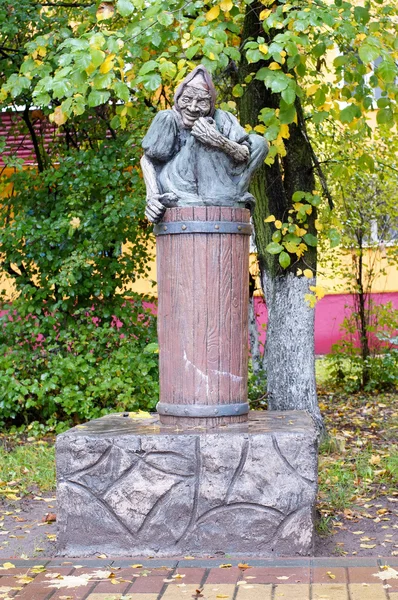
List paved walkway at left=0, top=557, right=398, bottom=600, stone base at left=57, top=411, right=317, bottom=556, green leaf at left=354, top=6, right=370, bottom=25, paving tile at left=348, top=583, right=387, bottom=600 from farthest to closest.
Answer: green leaf at left=354, top=6, right=370, bottom=25
stone base at left=57, top=411, right=317, bottom=556
paved walkway at left=0, top=557, right=398, bottom=600
paving tile at left=348, top=583, right=387, bottom=600

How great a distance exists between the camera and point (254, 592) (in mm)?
4219

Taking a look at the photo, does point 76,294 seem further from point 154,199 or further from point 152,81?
point 154,199

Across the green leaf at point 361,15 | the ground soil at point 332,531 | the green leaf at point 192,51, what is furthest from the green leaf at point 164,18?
the ground soil at point 332,531

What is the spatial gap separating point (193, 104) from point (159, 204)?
2.06 ft

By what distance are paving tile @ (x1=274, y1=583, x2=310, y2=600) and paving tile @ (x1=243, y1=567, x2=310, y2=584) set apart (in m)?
0.08

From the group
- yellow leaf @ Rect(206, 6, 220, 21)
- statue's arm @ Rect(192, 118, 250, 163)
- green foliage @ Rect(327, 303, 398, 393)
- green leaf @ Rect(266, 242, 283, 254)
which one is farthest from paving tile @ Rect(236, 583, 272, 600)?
green foliage @ Rect(327, 303, 398, 393)

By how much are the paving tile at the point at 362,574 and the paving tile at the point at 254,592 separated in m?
0.42

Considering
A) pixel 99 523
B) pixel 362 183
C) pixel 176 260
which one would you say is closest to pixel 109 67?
pixel 176 260

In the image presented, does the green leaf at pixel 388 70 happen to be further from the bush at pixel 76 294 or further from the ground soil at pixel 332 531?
the bush at pixel 76 294

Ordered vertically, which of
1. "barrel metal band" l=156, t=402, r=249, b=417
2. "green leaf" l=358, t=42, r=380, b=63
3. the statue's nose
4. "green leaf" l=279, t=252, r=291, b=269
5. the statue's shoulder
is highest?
"green leaf" l=358, t=42, r=380, b=63

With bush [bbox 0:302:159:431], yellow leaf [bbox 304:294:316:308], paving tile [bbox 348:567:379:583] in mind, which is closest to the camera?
paving tile [bbox 348:567:379:583]

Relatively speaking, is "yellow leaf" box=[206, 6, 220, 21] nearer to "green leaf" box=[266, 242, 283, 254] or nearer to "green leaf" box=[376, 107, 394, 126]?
"green leaf" box=[376, 107, 394, 126]

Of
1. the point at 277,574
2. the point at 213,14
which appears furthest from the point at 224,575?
the point at 213,14

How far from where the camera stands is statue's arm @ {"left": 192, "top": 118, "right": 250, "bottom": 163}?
Result: 5230 millimetres
